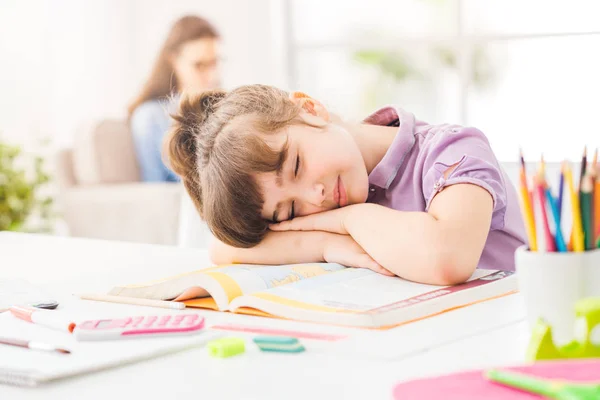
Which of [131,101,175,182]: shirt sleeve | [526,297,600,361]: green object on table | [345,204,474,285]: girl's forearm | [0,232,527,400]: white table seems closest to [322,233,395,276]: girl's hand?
[345,204,474,285]: girl's forearm

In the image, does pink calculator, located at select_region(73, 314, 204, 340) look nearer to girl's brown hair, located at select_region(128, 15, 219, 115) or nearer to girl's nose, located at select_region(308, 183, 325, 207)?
girl's nose, located at select_region(308, 183, 325, 207)

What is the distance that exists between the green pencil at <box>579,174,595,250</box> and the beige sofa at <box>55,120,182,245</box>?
10.0 feet

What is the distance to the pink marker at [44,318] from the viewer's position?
0.85 m

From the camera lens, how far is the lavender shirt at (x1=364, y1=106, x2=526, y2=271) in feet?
3.81

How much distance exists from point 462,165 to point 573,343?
555 millimetres

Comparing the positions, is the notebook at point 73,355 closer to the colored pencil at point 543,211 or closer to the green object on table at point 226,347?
the green object on table at point 226,347

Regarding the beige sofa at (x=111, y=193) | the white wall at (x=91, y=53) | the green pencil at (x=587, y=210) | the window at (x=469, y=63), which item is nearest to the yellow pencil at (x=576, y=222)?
the green pencil at (x=587, y=210)

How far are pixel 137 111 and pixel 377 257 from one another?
10.1 feet

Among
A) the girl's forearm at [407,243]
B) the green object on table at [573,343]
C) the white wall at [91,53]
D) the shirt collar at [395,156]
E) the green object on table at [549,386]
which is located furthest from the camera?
the white wall at [91,53]

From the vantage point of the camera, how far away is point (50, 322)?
0.87 m

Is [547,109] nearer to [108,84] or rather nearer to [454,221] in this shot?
[108,84]

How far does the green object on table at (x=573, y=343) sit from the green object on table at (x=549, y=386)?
8 cm

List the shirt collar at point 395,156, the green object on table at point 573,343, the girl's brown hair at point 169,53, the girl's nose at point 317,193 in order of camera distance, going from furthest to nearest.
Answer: the girl's brown hair at point 169,53
the shirt collar at point 395,156
the girl's nose at point 317,193
the green object on table at point 573,343

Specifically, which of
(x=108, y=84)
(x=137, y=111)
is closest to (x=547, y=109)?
(x=137, y=111)
